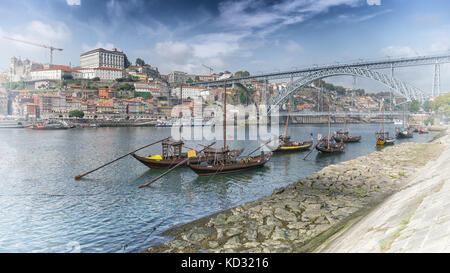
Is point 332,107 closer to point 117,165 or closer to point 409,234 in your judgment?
point 117,165

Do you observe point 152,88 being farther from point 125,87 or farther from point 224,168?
point 224,168

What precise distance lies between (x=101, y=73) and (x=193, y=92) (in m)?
31.3

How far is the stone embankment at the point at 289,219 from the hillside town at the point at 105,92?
2423 inches

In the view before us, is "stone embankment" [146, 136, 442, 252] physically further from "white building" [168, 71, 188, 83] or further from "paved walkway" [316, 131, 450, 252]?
"white building" [168, 71, 188, 83]

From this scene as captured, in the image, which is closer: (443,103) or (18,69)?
(443,103)

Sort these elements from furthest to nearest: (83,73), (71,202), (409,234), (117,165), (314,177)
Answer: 1. (83,73)
2. (117,165)
3. (314,177)
4. (71,202)
5. (409,234)

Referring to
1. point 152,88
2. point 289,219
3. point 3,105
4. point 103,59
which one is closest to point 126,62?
point 103,59

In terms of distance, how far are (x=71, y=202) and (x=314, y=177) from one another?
996 cm

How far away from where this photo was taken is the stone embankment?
605cm

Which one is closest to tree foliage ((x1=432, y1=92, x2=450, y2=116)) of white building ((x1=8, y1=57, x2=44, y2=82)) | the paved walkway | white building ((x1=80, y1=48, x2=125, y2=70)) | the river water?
the river water

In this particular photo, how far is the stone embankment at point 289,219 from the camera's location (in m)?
6.05

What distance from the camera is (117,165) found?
1742 centimetres

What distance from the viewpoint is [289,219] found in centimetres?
727
